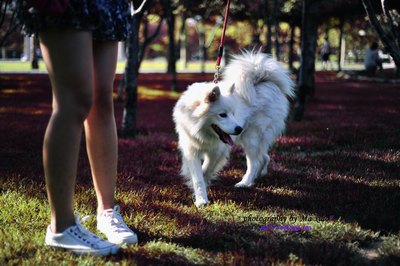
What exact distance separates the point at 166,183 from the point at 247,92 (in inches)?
50.2

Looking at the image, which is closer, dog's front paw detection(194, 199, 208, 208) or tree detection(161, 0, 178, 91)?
dog's front paw detection(194, 199, 208, 208)

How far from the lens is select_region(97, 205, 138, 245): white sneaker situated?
270 cm

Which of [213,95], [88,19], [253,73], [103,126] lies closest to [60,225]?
[103,126]

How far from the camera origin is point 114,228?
275cm

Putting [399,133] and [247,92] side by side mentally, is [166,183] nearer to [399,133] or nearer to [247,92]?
[247,92]

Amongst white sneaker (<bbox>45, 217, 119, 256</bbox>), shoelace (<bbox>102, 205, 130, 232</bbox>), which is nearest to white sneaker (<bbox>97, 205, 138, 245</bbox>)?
shoelace (<bbox>102, 205, 130, 232</bbox>)

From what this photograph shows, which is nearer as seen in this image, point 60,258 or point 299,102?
point 60,258

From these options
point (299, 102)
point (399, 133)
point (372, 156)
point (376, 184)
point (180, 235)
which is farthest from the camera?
point (299, 102)

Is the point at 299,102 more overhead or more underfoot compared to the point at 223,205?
more overhead

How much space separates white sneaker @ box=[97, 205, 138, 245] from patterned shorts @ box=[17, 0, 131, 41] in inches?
42.7

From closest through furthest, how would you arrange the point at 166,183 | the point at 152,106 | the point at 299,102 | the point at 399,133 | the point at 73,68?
the point at 73,68 → the point at 166,183 → the point at 399,133 → the point at 299,102 → the point at 152,106

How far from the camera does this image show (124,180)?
4.44 metres

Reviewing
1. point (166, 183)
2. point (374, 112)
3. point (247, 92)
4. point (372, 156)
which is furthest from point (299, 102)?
point (166, 183)

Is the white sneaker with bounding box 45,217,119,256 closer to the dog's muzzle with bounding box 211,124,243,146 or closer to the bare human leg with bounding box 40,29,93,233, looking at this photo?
the bare human leg with bounding box 40,29,93,233
